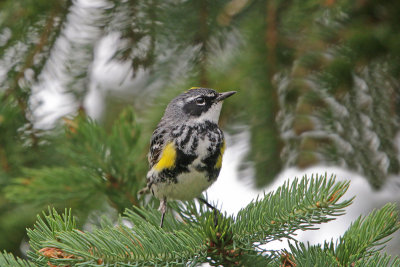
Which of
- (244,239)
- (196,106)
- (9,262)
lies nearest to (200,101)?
(196,106)

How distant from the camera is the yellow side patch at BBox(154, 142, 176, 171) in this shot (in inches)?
123

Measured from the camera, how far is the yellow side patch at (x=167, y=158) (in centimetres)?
312

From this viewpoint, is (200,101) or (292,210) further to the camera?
(200,101)

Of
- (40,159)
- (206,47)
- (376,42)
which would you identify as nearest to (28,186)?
(40,159)

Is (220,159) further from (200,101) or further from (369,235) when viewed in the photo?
(369,235)

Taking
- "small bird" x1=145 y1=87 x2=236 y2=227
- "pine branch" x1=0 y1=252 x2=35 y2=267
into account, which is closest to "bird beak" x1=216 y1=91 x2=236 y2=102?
"small bird" x1=145 y1=87 x2=236 y2=227

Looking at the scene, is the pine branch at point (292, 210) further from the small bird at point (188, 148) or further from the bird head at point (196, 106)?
the bird head at point (196, 106)

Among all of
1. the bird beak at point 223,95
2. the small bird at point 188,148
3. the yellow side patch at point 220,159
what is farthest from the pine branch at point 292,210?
the bird beak at point 223,95

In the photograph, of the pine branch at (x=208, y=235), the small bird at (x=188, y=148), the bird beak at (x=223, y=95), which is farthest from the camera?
the bird beak at (x=223, y=95)

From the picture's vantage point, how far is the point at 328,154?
3.23 meters

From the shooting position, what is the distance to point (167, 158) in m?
3.14

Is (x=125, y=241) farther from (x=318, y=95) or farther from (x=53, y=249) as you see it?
(x=318, y=95)

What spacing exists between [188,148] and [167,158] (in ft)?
0.50

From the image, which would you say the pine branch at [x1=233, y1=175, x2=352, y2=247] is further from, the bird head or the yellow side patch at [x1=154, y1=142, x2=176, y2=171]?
the bird head
